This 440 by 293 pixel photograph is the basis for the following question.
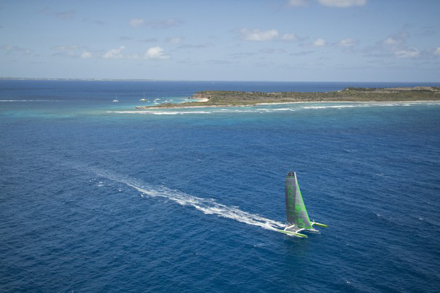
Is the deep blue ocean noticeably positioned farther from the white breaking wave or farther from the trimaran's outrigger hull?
the trimaran's outrigger hull

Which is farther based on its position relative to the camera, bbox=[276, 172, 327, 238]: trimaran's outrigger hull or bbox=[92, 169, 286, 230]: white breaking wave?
bbox=[92, 169, 286, 230]: white breaking wave

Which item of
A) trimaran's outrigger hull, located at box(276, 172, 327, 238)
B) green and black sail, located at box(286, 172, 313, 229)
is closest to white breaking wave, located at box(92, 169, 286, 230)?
trimaran's outrigger hull, located at box(276, 172, 327, 238)

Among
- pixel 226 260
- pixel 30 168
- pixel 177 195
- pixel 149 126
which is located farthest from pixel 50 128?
pixel 226 260

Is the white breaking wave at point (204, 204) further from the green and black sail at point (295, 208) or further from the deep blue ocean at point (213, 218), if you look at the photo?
the green and black sail at point (295, 208)

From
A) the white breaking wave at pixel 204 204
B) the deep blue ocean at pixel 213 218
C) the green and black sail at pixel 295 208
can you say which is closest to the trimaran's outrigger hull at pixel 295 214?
the green and black sail at pixel 295 208

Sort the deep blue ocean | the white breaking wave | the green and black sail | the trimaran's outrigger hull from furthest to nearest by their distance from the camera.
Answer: the white breaking wave, the green and black sail, the trimaran's outrigger hull, the deep blue ocean

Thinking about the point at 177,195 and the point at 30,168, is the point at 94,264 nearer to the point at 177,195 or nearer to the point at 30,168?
the point at 177,195

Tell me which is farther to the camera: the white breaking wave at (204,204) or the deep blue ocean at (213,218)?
the white breaking wave at (204,204)

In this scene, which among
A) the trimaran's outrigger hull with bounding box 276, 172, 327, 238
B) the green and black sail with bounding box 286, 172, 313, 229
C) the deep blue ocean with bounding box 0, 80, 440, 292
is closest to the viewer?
the deep blue ocean with bounding box 0, 80, 440, 292
